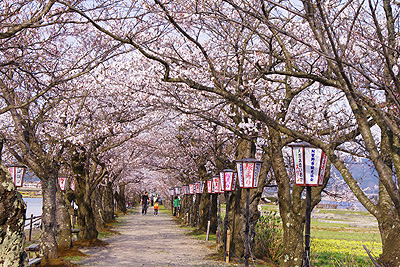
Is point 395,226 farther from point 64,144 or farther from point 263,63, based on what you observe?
point 64,144

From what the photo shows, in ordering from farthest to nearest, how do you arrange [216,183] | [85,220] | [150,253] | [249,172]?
[216,183]
[85,220]
[150,253]
[249,172]

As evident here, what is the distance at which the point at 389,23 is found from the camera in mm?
5281

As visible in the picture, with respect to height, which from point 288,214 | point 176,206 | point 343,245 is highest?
point 288,214

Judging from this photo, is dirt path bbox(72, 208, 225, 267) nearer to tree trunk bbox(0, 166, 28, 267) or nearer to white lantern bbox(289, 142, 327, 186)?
white lantern bbox(289, 142, 327, 186)

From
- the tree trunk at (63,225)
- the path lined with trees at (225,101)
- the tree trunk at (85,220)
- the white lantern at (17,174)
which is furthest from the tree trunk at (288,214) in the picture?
the white lantern at (17,174)

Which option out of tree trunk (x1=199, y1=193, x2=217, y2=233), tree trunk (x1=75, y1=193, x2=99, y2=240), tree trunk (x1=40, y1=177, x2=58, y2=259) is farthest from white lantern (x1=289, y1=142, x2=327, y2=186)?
tree trunk (x1=199, y1=193, x2=217, y2=233)

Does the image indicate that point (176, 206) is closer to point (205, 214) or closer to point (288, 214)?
point (205, 214)

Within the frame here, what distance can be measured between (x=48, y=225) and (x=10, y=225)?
5.60 meters

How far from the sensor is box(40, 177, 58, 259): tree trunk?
10.4 metres

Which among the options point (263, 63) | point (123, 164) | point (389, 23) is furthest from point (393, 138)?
point (123, 164)

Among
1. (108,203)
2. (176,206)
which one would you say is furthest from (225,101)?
(176,206)

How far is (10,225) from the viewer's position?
17.0 ft

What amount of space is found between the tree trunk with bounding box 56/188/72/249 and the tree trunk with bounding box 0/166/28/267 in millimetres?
7550

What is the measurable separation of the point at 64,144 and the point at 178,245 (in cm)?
767
